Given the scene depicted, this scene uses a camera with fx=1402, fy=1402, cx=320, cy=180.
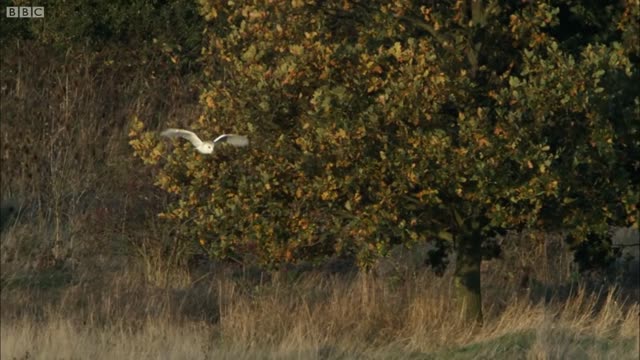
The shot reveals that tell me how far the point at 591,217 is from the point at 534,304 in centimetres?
296

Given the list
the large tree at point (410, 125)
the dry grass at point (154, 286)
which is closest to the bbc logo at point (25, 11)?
the dry grass at point (154, 286)

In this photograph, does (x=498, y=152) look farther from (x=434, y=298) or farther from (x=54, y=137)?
(x=54, y=137)

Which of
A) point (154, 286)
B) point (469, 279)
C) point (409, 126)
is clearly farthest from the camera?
point (154, 286)

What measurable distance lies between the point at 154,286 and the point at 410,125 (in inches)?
213

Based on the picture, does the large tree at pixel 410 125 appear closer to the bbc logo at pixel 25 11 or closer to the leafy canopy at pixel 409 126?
the leafy canopy at pixel 409 126

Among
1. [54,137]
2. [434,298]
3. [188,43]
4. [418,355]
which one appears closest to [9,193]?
[54,137]

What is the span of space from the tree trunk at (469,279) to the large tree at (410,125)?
0.51 metres

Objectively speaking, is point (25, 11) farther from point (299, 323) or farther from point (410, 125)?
point (410, 125)

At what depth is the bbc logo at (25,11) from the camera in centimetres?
2159

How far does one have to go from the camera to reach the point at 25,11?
21891mm

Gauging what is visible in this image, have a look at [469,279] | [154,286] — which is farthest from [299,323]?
[154,286]

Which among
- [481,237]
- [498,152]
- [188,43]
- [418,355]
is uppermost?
[188,43]

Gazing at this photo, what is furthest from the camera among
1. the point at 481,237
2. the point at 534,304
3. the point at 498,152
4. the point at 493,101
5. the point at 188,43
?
the point at 188,43

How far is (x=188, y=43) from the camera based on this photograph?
21.2 m
